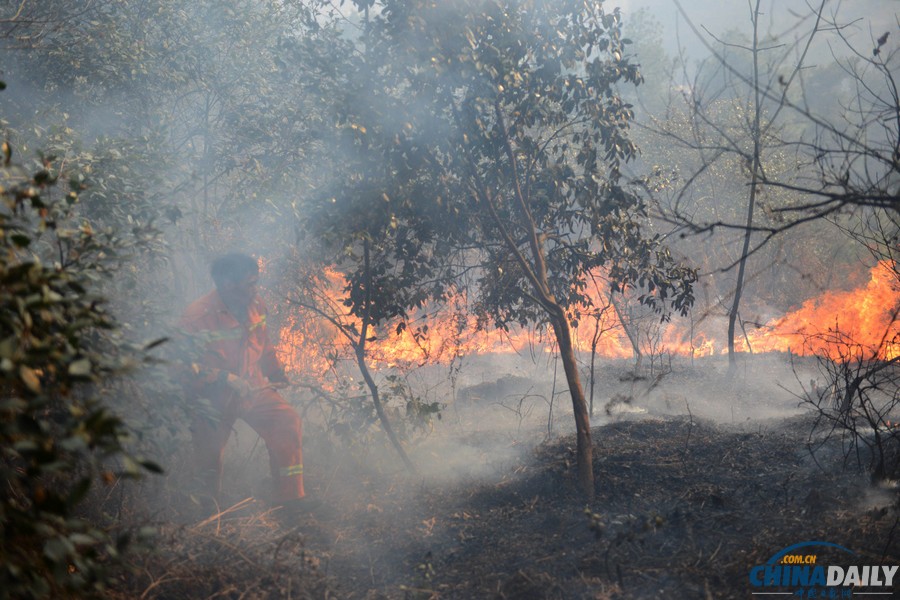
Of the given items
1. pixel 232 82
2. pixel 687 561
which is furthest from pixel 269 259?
pixel 687 561

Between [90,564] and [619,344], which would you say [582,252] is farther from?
[619,344]

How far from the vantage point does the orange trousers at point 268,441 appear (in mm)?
6004

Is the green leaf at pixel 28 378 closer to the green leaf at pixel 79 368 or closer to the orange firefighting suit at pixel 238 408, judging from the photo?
the green leaf at pixel 79 368

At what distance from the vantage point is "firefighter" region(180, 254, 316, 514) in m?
6.01

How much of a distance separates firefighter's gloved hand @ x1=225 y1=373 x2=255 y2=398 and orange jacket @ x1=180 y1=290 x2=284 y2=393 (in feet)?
0.29

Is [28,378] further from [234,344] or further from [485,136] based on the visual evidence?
[234,344]

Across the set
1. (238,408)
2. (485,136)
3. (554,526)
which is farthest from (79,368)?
(238,408)

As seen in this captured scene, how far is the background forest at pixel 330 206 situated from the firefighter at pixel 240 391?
37 centimetres

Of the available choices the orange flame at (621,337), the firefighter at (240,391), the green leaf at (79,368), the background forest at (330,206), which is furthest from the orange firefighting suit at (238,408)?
the orange flame at (621,337)

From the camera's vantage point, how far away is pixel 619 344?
1867 cm

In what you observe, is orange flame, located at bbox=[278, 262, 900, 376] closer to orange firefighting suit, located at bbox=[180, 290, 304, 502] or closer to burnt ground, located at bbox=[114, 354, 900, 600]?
burnt ground, located at bbox=[114, 354, 900, 600]

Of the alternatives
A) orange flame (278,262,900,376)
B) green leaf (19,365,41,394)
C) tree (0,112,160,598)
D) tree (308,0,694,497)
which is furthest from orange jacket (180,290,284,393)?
orange flame (278,262,900,376)

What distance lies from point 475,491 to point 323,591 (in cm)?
230

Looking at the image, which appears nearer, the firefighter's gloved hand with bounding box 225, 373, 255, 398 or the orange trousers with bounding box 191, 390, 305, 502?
the orange trousers with bounding box 191, 390, 305, 502
